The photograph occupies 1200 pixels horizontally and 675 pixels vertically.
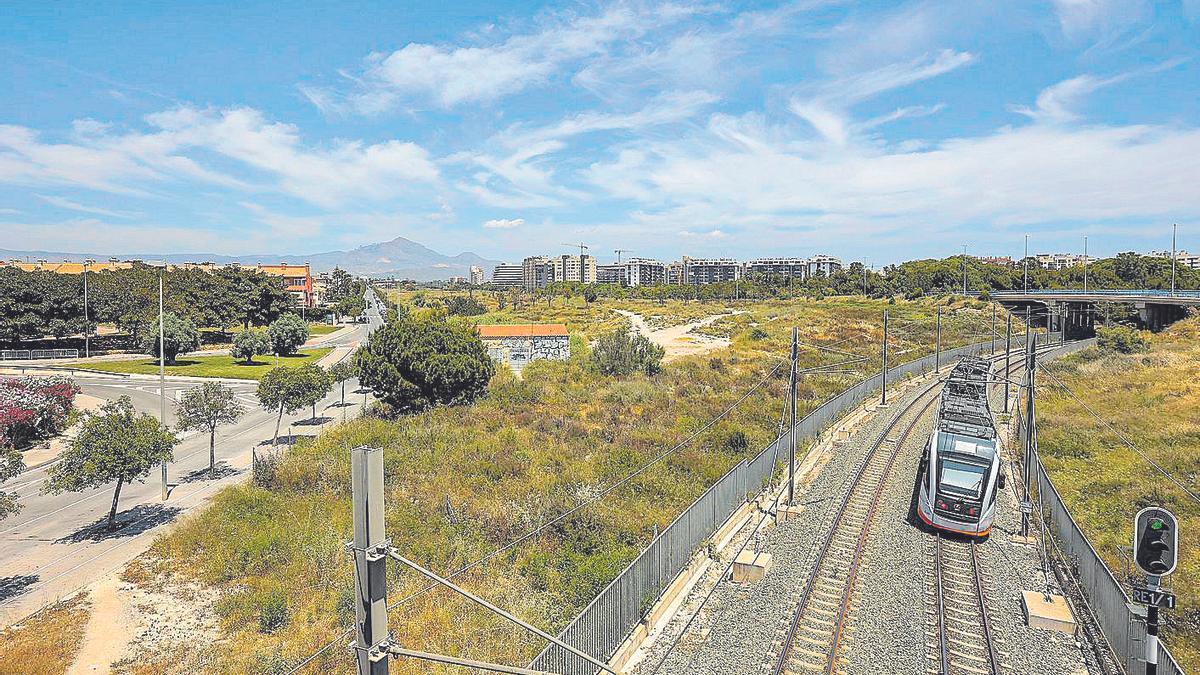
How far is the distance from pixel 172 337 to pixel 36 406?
30336mm

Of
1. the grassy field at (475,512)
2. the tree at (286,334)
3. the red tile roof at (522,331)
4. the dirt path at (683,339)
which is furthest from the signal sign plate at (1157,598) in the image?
the tree at (286,334)

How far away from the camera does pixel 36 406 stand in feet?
80.2

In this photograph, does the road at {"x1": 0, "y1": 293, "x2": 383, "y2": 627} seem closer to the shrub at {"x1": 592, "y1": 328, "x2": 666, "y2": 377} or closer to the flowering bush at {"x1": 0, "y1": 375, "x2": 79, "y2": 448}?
the flowering bush at {"x1": 0, "y1": 375, "x2": 79, "y2": 448}

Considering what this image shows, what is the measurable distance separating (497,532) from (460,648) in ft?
16.6

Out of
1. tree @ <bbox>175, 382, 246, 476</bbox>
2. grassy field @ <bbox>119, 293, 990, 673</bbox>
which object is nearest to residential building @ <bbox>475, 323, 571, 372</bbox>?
grassy field @ <bbox>119, 293, 990, 673</bbox>

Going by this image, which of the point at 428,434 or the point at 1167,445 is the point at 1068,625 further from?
the point at 428,434

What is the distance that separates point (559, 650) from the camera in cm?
987

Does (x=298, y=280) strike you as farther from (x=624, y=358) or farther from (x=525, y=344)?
(x=624, y=358)

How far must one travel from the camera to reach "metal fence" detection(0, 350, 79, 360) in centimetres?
5572

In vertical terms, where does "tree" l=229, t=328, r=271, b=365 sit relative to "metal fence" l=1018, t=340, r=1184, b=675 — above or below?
above

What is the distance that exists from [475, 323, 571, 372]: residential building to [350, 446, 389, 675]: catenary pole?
140 ft

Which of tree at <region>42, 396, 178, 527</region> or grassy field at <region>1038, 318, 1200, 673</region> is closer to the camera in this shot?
grassy field at <region>1038, 318, 1200, 673</region>

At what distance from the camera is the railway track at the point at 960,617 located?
11680mm

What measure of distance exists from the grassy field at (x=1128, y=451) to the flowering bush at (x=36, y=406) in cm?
3240
